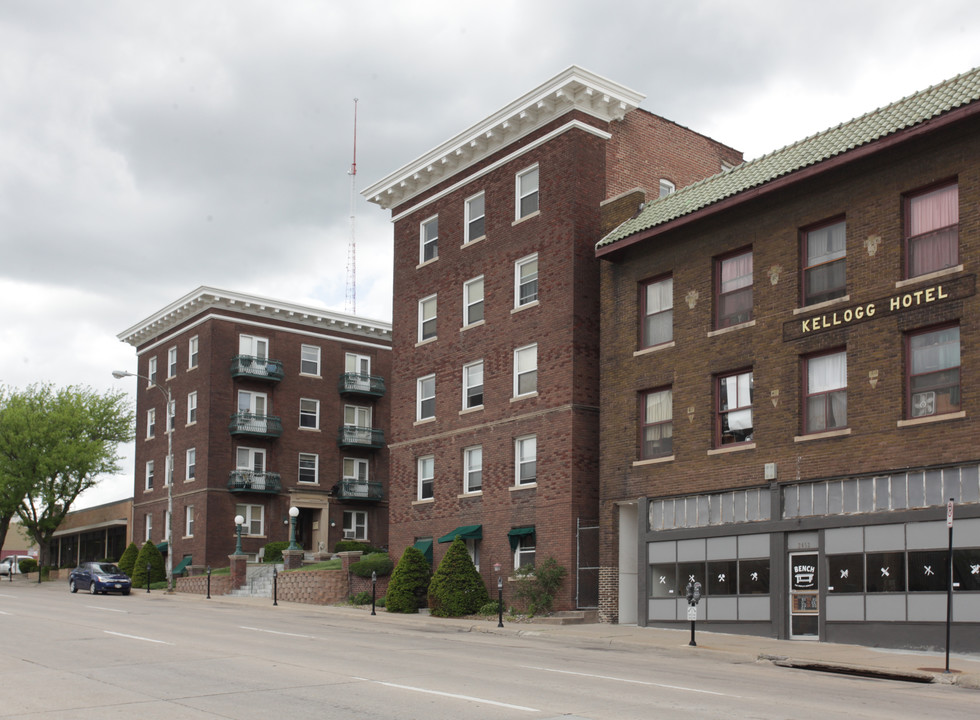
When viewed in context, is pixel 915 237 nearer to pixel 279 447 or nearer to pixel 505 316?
pixel 505 316

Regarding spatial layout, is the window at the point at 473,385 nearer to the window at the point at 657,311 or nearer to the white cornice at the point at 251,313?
the window at the point at 657,311

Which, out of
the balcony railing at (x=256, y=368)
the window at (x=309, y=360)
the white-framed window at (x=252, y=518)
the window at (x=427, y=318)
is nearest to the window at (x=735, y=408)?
the window at (x=427, y=318)

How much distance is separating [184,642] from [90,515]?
2181 inches

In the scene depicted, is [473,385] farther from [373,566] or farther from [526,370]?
[373,566]

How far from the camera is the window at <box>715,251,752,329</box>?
2741 cm

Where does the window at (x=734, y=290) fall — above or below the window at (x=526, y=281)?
below

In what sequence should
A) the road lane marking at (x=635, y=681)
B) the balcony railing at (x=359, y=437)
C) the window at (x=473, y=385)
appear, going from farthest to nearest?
1. the balcony railing at (x=359, y=437)
2. the window at (x=473, y=385)
3. the road lane marking at (x=635, y=681)

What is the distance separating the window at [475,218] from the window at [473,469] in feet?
23.7

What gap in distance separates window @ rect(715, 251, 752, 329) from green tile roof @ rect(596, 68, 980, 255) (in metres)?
1.66

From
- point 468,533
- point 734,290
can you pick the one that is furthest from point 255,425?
point 734,290

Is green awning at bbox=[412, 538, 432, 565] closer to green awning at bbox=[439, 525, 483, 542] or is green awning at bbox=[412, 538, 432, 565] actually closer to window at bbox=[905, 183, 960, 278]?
green awning at bbox=[439, 525, 483, 542]

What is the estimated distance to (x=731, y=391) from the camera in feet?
89.8

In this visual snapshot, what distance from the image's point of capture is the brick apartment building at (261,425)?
2183 inches

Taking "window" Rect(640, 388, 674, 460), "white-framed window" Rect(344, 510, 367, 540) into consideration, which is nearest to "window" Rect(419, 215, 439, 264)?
"window" Rect(640, 388, 674, 460)
